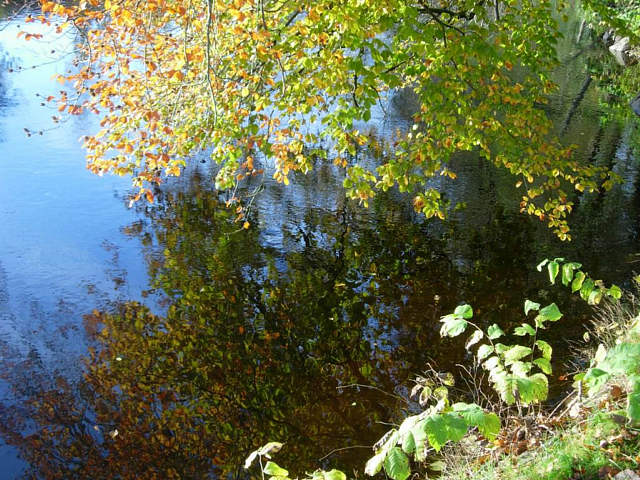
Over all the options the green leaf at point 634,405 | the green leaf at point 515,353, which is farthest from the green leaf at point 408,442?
the green leaf at point 515,353

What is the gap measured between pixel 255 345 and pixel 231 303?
1190 millimetres

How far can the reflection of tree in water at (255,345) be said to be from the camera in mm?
6293

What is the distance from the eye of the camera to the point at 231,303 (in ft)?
29.8

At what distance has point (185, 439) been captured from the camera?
6379 mm

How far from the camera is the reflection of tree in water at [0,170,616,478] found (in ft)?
20.6

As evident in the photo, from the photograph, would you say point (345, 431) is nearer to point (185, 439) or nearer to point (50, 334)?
point (185, 439)

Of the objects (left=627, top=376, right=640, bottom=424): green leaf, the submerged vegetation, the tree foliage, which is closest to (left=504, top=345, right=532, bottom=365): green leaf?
the submerged vegetation

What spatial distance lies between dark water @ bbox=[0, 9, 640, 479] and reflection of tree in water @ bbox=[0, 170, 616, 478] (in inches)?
1.0

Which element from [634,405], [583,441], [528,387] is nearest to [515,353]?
[528,387]

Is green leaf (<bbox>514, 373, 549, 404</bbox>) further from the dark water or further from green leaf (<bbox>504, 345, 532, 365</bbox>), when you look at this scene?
the dark water

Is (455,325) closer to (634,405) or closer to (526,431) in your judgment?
(634,405)

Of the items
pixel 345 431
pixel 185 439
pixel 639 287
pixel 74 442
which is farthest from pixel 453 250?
pixel 74 442

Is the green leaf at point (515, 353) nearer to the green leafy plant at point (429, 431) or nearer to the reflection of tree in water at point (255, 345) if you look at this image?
the green leafy plant at point (429, 431)

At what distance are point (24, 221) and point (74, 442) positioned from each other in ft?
21.2
